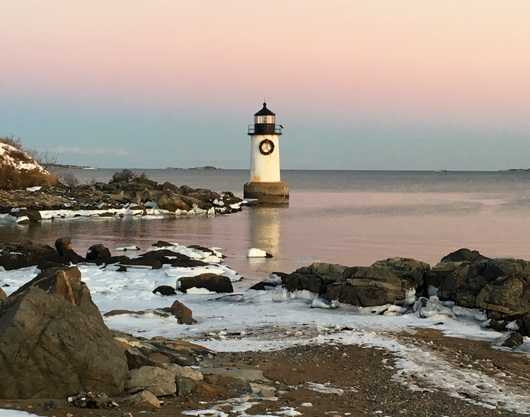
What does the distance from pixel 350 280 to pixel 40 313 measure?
832 centimetres

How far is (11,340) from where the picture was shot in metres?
7.39

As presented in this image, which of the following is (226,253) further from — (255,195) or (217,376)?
(255,195)

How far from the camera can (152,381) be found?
7871 millimetres

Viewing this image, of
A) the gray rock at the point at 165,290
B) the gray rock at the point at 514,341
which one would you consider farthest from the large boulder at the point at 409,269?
the gray rock at the point at 165,290

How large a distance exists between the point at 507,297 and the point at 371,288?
8.63 ft

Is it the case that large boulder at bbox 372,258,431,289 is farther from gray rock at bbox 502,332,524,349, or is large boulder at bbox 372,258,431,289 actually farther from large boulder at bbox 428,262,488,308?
gray rock at bbox 502,332,524,349

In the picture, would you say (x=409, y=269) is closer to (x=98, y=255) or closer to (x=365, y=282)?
(x=365, y=282)

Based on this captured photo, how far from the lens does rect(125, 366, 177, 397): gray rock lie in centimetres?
774

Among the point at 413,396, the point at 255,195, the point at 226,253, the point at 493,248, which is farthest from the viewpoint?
the point at 255,195

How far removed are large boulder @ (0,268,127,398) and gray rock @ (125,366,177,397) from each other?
15 cm

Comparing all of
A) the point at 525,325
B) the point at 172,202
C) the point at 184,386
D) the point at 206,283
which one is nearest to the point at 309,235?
the point at 172,202

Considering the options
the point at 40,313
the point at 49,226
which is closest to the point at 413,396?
the point at 40,313

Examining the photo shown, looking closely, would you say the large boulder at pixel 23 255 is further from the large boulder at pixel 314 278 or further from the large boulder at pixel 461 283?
the large boulder at pixel 461 283

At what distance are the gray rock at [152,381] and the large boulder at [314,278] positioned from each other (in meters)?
7.68
